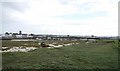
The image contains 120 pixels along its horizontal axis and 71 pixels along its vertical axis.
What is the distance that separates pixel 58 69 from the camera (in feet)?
73.9

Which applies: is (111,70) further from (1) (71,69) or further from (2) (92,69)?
(1) (71,69)

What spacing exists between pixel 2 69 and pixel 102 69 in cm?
995

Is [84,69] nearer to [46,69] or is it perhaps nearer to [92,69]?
[92,69]

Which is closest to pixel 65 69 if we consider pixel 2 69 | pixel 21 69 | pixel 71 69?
pixel 71 69

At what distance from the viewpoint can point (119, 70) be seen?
871 inches

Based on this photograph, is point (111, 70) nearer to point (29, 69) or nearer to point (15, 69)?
point (29, 69)

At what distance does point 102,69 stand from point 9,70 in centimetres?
921

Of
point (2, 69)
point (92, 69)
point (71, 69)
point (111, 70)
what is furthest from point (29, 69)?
point (111, 70)

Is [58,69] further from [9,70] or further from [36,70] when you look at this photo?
[9,70]

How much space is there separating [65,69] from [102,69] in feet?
12.3

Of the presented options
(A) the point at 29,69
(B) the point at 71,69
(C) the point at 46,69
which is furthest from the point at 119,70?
(A) the point at 29,69

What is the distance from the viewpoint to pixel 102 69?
75.3ft

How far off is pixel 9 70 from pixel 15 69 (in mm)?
713

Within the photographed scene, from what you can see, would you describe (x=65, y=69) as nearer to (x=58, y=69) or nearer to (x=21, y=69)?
(x=58, y=69)
